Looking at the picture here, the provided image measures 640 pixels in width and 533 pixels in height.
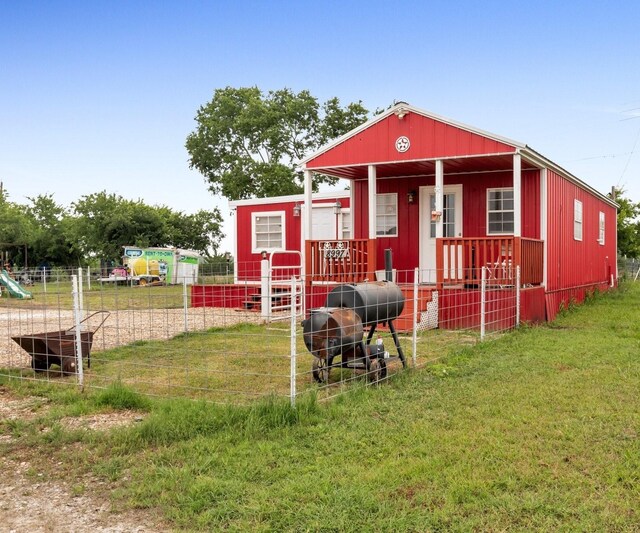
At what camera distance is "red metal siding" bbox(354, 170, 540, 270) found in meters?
12.3

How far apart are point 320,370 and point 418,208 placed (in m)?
7.63

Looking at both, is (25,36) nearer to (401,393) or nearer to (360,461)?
(401,393)

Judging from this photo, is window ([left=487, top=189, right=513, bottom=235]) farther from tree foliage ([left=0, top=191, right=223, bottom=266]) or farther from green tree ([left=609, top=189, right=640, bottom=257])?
tree foliage ([left=0, top=191, right=223, bottom=266])

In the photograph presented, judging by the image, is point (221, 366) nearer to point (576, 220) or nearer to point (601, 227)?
point (576, 220)

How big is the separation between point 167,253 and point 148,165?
4.19m

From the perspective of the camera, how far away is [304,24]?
1630 cm

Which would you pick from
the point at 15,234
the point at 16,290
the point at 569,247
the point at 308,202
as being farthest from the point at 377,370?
the point at 15,234

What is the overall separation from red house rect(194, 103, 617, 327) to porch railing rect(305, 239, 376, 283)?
0.07 feet

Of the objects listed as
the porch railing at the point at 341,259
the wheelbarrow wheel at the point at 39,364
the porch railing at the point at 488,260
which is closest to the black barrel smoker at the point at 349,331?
the wheelbarrow wheel at the point at 39,364

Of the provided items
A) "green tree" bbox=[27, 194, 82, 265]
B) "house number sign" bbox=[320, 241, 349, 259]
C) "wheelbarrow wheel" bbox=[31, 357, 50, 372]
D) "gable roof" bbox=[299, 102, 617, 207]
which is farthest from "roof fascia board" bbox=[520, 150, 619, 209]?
"green tree" bbox=[27, 194, 82, 265]

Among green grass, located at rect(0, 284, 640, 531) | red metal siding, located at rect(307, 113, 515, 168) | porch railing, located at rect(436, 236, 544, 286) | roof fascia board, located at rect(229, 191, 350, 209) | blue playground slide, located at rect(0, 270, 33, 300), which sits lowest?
green grass, located at rect(0, 284, 640, 531)

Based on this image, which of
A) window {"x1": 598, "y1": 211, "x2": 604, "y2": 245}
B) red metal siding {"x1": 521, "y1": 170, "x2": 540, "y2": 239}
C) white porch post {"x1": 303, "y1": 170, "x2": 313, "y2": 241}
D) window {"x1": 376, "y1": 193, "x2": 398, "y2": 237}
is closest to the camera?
red metal siding {"x1": 521, "y1": 170, "x2": 540, "y2": 239}

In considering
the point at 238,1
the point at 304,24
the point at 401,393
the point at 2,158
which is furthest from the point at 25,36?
the point at 2,158

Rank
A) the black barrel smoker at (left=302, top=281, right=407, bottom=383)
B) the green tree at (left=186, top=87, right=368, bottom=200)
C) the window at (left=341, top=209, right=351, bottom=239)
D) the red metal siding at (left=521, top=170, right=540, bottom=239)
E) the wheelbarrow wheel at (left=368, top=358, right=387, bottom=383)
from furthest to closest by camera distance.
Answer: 1. the green tree at (left=186, top=87, right=368, bottom=200)
2. the window at (left=341, top=209, right=351, bottom=239)
3. the red metal siding at (left=521, top=170, right=540, bottom=239)
4. the wheelbarrow wheel at (left=368, top=358, right=387, bottom=383)
5. the black barrel smoker at (left=302, top=281, right=407, bottom=383)
